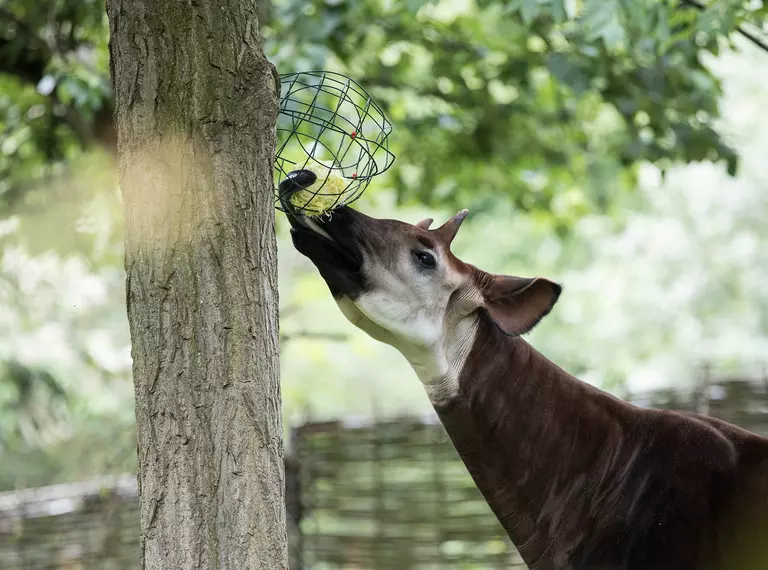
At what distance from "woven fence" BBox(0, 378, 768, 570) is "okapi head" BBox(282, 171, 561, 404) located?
270 centimetres

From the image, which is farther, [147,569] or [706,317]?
[706,317]

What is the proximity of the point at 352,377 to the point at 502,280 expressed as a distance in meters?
12.4

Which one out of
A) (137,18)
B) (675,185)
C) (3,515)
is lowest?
(3,515)

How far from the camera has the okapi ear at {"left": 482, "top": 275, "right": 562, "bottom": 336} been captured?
2.57 metres

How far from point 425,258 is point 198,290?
3.10ft

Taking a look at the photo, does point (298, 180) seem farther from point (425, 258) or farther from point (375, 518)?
point (375, 518)

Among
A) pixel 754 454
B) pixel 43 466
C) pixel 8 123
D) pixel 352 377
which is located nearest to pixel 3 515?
pixel 8 123

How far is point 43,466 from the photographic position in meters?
11.3

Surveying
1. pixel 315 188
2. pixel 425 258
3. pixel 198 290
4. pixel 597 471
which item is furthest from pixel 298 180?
pixel 597 471

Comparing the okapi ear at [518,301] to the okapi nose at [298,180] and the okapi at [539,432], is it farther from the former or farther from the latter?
the okapi nose at [298,180]

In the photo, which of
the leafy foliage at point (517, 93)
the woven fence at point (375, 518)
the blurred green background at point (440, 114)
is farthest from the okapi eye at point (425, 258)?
the woven fence at point (375, 518)

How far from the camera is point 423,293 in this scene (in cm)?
261

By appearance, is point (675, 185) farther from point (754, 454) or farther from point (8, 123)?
point (754, 454)

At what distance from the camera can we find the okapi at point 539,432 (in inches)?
94.2
